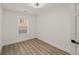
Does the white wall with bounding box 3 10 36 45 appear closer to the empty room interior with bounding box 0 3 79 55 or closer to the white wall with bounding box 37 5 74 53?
the empty room interior with bounding box 0 3 79 55

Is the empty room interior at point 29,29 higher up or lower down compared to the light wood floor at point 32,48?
higher up

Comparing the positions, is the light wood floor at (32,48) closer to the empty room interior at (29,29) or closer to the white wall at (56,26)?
the empty room interior at (29,29)

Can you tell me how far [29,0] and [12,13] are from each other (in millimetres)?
959

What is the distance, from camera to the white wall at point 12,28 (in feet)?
4.75

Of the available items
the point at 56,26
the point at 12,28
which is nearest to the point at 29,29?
the point at 12,28

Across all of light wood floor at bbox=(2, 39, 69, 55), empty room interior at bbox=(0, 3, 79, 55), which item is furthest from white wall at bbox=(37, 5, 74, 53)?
light wood floor at bbox=(2, 39, 69, 55)

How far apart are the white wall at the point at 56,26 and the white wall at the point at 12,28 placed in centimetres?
16

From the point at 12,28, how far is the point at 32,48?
553 mm

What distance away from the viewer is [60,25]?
1.91 metres

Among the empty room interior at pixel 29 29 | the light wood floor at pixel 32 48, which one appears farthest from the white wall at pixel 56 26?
the light wood floor at pixel 32 48

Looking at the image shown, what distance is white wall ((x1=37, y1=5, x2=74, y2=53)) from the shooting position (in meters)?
1.55

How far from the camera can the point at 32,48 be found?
160 centimetres

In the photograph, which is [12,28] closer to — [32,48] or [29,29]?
[29,29]

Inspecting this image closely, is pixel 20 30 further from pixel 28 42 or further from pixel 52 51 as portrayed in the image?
pixel 52 51
